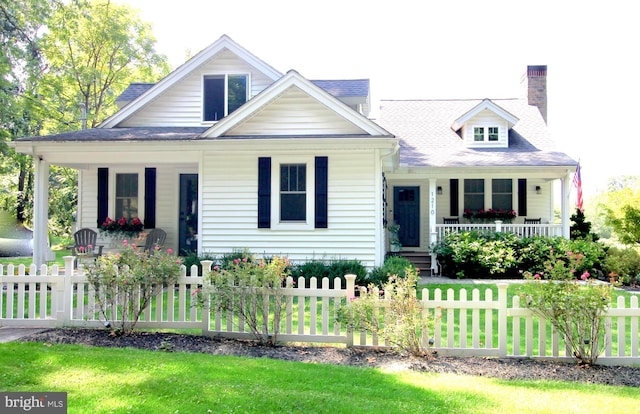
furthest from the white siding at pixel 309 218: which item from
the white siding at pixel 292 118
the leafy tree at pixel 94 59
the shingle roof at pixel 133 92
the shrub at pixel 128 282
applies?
the leafy tree at pixel 94 59

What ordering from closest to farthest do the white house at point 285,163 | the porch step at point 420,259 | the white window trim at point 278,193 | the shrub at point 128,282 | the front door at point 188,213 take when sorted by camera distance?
the shrub at point 128,282
the white house at point 285,163
the white window trim at point 278,193
the front door at point 188,213
the porch step at point 420,259

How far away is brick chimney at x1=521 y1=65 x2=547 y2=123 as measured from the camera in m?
19.7

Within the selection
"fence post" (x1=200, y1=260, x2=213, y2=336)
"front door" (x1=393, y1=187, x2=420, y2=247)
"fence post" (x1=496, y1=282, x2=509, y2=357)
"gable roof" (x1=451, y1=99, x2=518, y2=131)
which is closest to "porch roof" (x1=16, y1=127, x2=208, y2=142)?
"fence post" (x1=200, y1=260, x2=213, y2=336)

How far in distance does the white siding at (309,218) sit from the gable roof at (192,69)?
3484 mm

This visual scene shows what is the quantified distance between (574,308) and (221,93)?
11.2 metres

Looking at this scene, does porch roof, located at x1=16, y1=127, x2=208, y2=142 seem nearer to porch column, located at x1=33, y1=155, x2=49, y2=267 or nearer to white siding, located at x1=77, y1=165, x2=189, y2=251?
porch column, located at x1=33, y1=155, x2=49, y2=267

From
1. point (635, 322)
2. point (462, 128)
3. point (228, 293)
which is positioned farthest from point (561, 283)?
point (462, 128)

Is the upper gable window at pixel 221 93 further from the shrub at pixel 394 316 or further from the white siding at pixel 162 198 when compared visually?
the shrub at pixel 394 316

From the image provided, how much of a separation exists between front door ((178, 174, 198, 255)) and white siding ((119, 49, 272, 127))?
169cm

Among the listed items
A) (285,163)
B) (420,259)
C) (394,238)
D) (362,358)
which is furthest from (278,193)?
(362,358)

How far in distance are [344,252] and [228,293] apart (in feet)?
17.7

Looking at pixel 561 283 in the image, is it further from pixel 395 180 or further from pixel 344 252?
pixel 395 180

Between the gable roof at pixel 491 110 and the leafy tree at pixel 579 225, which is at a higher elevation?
the gable roof at pixel 491 110

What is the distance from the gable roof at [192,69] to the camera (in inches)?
529
